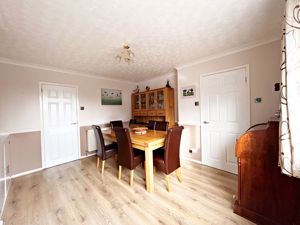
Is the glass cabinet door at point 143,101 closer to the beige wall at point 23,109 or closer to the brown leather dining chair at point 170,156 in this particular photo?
the beige wall at point 23,109

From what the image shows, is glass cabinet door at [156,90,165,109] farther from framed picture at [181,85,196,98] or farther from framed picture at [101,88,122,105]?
framed picture at [101,88,122,105]

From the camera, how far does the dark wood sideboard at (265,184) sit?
4.03 feet

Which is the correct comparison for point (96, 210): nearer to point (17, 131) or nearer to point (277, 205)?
point (277, 205)

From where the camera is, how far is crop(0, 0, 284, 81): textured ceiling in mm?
1354

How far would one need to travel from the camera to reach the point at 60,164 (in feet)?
10.5

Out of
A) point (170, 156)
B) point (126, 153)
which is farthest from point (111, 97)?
point (170, 156)

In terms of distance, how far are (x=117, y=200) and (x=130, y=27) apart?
2.30m

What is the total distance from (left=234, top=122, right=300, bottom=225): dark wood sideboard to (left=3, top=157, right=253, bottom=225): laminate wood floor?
0.72 ft

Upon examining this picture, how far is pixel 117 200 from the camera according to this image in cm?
185

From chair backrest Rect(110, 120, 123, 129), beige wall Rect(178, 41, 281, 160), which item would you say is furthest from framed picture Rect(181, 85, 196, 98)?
chair backrest Rect(110, 120, 123, 129)

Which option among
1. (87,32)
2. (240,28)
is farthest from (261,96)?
(87,32)

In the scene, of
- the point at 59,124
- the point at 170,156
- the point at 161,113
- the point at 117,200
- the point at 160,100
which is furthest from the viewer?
the point at 160,100

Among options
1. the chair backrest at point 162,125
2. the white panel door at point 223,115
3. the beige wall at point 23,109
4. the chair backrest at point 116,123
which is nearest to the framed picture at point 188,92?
the white panel door at point 223,115

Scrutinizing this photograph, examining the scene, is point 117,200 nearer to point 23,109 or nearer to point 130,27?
point 130,27
